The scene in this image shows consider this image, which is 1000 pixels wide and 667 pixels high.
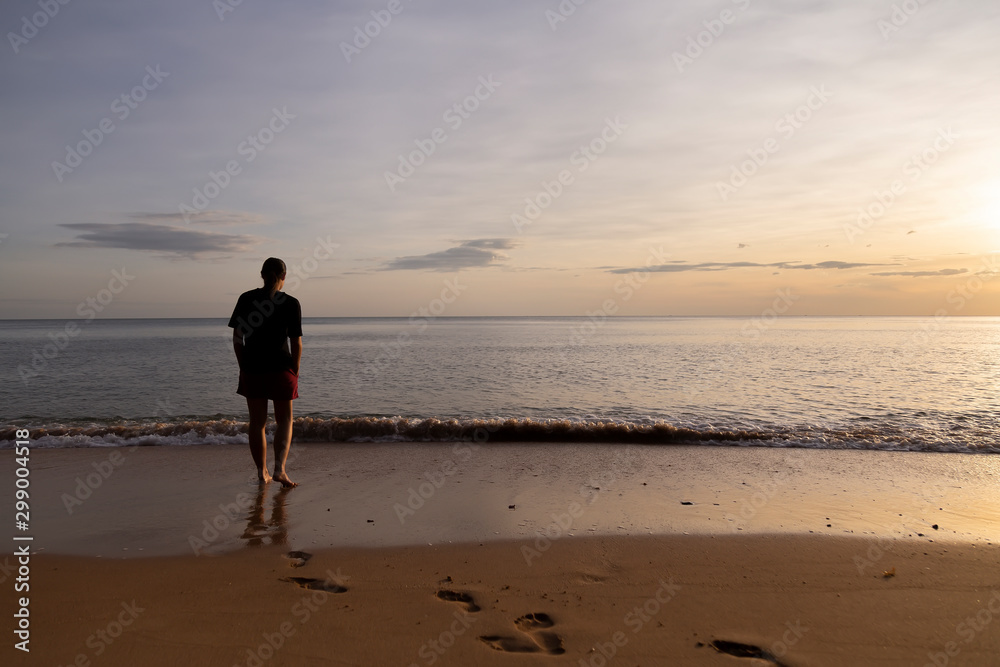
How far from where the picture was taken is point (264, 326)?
17.6ft

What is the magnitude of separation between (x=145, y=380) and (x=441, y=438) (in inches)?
524

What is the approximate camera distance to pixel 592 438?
916 cm

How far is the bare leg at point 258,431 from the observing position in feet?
18.1

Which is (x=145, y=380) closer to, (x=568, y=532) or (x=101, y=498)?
(x=101, y=498)

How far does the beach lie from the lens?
2881 mm

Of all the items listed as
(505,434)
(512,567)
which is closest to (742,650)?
(512,567)

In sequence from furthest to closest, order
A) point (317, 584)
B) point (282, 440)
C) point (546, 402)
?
point (546, 402) < point (282, 440) < point (317, 584)

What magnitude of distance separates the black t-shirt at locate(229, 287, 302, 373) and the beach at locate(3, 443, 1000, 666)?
142cm

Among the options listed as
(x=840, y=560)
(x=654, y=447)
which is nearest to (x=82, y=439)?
(x=654, y=447)

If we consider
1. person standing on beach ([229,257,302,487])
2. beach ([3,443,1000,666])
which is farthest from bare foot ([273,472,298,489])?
person standing on beach ([229,257,302,487])

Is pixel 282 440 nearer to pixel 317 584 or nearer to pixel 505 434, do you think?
pixel 317 584

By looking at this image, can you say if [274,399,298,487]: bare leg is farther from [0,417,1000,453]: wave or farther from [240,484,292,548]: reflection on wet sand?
[0,417,1000,453]: wave

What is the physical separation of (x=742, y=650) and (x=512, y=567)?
1.60 metres

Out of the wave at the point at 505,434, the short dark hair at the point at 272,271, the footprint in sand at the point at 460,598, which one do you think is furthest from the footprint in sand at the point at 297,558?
the wave at the point at 505,434
